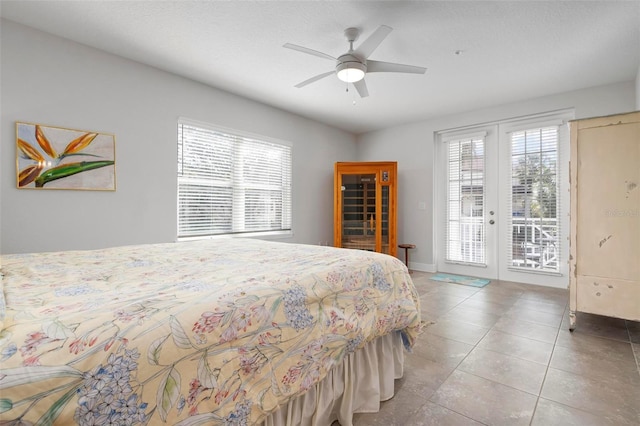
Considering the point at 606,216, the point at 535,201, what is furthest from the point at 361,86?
the point at 535,201

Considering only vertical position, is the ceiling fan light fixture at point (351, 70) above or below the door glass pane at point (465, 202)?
above

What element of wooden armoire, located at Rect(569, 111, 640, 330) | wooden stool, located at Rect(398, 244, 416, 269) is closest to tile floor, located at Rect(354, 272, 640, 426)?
wooden armoire, located at Rect(569, 111, 640, 330)

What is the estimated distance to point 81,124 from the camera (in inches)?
105

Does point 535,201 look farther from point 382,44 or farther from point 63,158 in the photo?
point 63,158

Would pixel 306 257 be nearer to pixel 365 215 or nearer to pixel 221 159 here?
pixel 221 159

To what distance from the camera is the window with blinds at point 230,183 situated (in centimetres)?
345

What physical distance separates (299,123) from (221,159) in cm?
155

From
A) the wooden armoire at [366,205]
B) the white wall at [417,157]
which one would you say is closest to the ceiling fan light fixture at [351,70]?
the wooden armoire at [366,205]

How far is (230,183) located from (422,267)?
3478 mm

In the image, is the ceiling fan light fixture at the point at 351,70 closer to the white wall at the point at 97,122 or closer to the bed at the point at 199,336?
the bed at the point at 199,336

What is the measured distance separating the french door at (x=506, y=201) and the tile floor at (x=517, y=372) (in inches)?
48.5

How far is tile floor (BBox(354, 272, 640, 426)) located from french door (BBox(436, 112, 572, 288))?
1233 millimetres

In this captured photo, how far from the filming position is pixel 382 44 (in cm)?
268

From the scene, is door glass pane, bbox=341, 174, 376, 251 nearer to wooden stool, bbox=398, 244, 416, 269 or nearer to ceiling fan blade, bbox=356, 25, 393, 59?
wooden stool, bbox=398, 244, 416, 269
